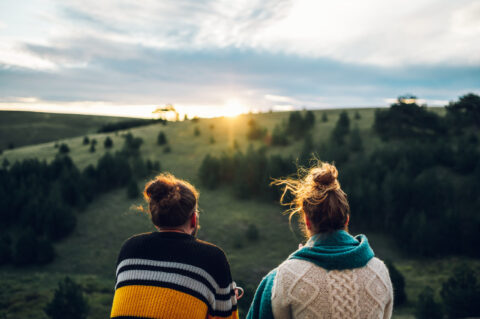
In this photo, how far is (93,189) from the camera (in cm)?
2867

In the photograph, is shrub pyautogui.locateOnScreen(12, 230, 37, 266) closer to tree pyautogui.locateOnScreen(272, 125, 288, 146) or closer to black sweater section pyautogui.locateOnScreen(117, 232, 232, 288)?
black sweater section pyautogui.locateOnScreen(117, 232, 232, 288)

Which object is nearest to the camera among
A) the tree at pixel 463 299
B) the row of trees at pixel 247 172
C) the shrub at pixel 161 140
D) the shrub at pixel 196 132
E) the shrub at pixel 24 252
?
the tree at pixel 463 299

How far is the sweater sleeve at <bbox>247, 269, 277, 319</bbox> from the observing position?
2426 mm

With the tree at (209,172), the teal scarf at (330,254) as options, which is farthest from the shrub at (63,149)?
the teal scarf at (330,254)

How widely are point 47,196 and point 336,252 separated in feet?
97.4

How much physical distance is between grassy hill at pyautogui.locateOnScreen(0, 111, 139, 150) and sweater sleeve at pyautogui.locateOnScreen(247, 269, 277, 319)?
84.5 metres

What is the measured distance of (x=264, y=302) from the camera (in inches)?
96.2

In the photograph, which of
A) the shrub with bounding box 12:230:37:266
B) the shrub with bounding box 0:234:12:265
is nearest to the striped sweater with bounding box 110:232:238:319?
the shrub with bounding box 12:230:37:266

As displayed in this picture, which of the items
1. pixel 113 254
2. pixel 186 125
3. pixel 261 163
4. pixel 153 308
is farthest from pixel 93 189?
pixel 153 308

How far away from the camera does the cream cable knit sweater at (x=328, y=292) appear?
2.23 m

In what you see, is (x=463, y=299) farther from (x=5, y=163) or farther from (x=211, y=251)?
(x=5, y=163)

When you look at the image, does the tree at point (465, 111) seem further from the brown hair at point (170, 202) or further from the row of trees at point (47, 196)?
the brown hair at point (170, 202)

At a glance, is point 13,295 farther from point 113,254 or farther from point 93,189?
point 93,189

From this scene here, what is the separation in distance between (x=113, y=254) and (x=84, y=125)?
105m
